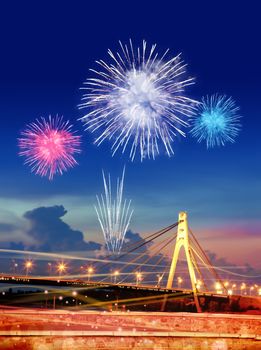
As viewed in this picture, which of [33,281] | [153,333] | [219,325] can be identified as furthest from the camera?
[33,281]

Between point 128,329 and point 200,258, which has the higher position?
point 200,258

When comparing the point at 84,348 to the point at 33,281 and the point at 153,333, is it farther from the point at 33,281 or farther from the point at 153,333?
the point at 33,281

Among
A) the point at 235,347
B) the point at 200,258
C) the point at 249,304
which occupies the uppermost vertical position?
the point at 200,258

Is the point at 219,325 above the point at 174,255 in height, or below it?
below

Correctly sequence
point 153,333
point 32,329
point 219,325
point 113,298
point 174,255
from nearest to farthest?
point 32,329, point 153,333, point 219,325, point 174,255, point 113,298

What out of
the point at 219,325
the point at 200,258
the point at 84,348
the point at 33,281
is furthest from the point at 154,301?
the point at 84,348

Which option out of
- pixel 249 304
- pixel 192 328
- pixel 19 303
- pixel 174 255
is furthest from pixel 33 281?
pixel 19 303

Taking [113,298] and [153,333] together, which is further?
[113,298]

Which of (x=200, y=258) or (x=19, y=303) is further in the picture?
(x=19, y=303)

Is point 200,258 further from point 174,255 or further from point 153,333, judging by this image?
point 153,333
